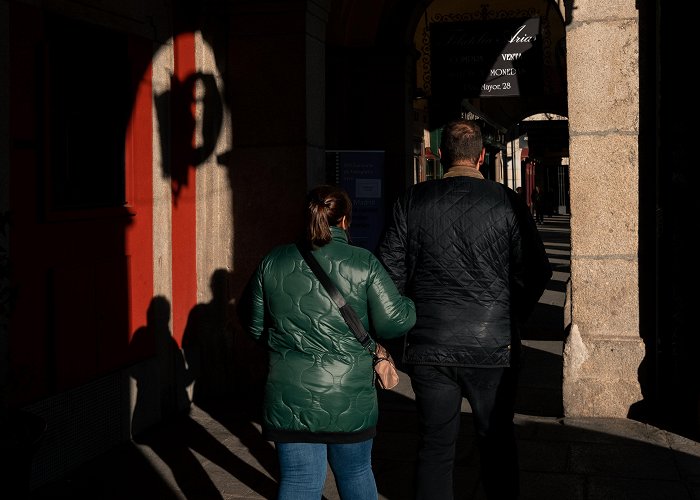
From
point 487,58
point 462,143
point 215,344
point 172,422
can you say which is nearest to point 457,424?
point 462,143

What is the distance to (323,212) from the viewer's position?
3572mm

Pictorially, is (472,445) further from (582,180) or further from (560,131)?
(560,131)

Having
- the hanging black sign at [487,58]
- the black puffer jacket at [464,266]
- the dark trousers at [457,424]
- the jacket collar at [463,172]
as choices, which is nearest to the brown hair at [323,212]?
the black puffer jacket at [464,266]

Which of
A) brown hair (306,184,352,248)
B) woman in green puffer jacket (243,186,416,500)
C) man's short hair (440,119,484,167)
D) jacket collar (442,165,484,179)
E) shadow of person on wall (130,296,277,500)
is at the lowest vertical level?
shadow of person on wall (130,296,277,500)

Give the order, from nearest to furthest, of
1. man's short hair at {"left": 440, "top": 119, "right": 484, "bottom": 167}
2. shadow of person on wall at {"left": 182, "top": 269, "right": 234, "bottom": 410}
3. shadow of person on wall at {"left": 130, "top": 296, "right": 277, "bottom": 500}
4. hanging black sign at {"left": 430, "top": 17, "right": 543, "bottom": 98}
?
man's short hair at {"left": 440, "top": 119, "right": 484, "bottom": 167} → shadow of person on wall at {"left": 130, "top": 296, "right": 277, "bottom": 500} → shadow of person on wall at {"left": 182, "top": 269, "right": 234, "bottom": 410} → hanging black sign at {"left": 430, "top": 17, "right": 543, "bottom": 98}

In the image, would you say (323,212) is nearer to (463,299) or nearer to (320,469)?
(463,299)

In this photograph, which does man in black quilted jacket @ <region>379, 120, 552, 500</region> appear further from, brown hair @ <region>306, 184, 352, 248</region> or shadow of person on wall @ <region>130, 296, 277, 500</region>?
Answer: shadow of person on wall @ <region>130, 296, 277, 500</region>

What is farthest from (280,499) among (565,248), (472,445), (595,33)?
(565,248)

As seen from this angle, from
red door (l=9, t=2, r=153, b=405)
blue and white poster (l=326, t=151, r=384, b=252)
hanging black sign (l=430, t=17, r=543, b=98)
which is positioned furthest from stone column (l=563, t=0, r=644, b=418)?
hanging black sign (l=430, t=17, r=543, b=98)

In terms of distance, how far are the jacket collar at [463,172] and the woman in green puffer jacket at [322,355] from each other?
2.28 feet

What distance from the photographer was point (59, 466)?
5.39m

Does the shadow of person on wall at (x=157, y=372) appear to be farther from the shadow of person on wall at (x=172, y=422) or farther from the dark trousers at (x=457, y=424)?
the dark trousers at (x=457, y=424)

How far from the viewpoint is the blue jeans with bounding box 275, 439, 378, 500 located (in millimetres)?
3545

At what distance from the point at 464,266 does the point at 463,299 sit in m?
0.14
